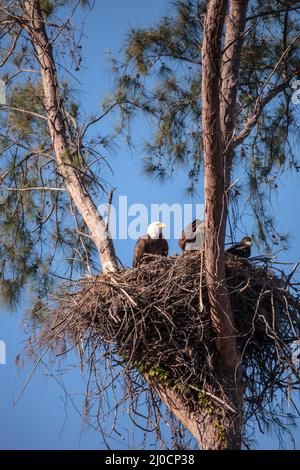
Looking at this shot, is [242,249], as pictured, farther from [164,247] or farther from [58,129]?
[58,129]

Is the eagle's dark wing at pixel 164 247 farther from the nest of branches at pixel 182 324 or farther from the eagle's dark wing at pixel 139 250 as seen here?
the nest of branches at pixel 182 324

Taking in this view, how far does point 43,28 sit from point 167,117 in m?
1.23

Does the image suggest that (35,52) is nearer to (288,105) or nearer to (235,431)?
(288,105)

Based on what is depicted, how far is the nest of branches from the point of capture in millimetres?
6457

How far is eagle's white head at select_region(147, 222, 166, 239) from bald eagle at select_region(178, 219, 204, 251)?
41 cm

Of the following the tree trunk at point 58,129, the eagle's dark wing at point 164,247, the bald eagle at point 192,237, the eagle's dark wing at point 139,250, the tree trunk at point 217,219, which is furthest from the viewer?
the eagle's dark wing at point 164,247

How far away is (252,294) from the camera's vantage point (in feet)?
22.2

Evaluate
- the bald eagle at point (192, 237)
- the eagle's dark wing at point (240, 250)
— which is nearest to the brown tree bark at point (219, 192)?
the bald eagle at point (192, 237)

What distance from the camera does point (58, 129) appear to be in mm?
7969

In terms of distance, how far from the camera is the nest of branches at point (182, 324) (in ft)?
21.2

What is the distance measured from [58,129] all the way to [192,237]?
1.45 metres

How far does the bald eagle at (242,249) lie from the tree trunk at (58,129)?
922 millimetres

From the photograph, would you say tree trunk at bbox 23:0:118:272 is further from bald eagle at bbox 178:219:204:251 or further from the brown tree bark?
the brown tree bark
